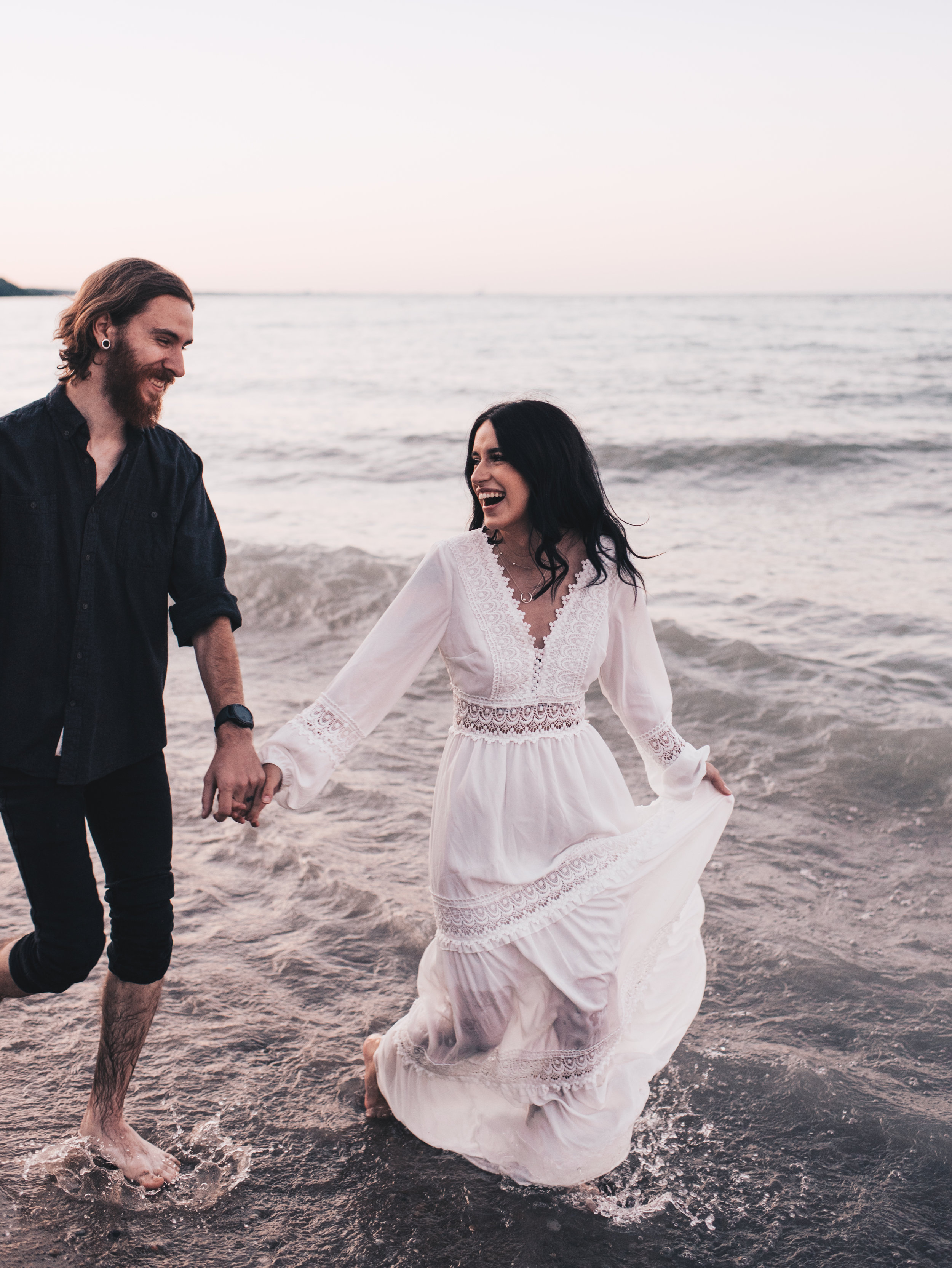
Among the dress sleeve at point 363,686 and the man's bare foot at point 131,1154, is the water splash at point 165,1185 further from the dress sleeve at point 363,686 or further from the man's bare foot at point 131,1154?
the dress sleeve at point 363,686

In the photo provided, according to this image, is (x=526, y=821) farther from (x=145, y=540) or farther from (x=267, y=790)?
(x=145, y=540)

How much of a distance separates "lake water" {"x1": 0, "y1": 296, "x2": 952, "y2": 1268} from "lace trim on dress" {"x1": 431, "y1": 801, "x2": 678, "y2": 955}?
29.0 inches

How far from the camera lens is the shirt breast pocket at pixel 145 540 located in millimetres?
2629

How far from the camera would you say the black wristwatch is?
2.70 m

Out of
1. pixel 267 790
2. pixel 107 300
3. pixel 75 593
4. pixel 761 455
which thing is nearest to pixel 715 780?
pixel 267 790

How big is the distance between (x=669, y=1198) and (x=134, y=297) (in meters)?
2.72

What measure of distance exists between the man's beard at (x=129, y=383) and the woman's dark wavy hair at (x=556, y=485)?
2.68 ft

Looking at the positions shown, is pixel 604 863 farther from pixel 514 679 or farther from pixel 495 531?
pixel 495 531

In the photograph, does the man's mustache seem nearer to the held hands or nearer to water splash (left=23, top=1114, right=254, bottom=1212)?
the held hands

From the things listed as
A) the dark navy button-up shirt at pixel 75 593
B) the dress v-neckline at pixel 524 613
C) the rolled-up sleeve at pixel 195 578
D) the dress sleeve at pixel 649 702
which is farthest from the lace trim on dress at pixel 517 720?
the dark navy button-up shirt at pixel 75 593

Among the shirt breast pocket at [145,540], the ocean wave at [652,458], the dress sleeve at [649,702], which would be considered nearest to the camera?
the shirt breast pocket at [145,540]

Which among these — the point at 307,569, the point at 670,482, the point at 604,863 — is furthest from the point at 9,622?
the point at 670,482

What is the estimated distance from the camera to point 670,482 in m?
15.0

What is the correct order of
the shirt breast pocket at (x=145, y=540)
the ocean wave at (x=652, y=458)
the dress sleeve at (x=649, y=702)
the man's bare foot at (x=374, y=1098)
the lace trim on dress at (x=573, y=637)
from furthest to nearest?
the ocean wave at (x=652, y=458) → the man's bare foot at (x=374, y=1098) → the dress sleeve at (x=649, y=702) → the lace trim on dress at (x=573, y=637) → the shirt breast pocket at (x=145, y=540)
